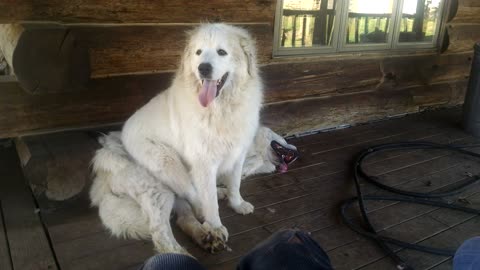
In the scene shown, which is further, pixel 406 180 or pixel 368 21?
pixel 368 21

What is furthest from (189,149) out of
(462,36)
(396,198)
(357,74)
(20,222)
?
(462,36)

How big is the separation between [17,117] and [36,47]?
0.70 m

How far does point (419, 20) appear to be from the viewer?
4609 mm

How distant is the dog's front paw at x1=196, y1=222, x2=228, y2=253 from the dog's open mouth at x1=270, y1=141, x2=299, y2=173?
1.15m

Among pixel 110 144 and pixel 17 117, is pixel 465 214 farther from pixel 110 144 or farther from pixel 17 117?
pixel 17 117

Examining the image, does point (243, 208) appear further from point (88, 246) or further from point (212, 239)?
point (88, 246)

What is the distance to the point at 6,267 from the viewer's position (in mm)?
1897

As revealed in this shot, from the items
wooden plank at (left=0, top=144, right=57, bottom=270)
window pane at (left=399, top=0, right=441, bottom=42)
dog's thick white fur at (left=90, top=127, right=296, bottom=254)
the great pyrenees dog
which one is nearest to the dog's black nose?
the great pyrenees dog

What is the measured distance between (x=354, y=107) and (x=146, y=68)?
2520 mm

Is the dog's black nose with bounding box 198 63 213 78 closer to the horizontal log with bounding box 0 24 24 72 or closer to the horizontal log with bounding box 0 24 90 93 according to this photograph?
the horizontal log with bounding box 0 24 90 93

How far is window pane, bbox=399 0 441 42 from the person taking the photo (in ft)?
14.6

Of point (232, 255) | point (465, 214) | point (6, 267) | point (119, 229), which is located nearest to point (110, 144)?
point (119, 229)

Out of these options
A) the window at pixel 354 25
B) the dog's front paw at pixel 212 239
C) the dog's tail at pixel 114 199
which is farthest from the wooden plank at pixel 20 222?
the window at pixel 354 25

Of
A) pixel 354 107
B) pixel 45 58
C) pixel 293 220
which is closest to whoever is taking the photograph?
pixel 45 58
